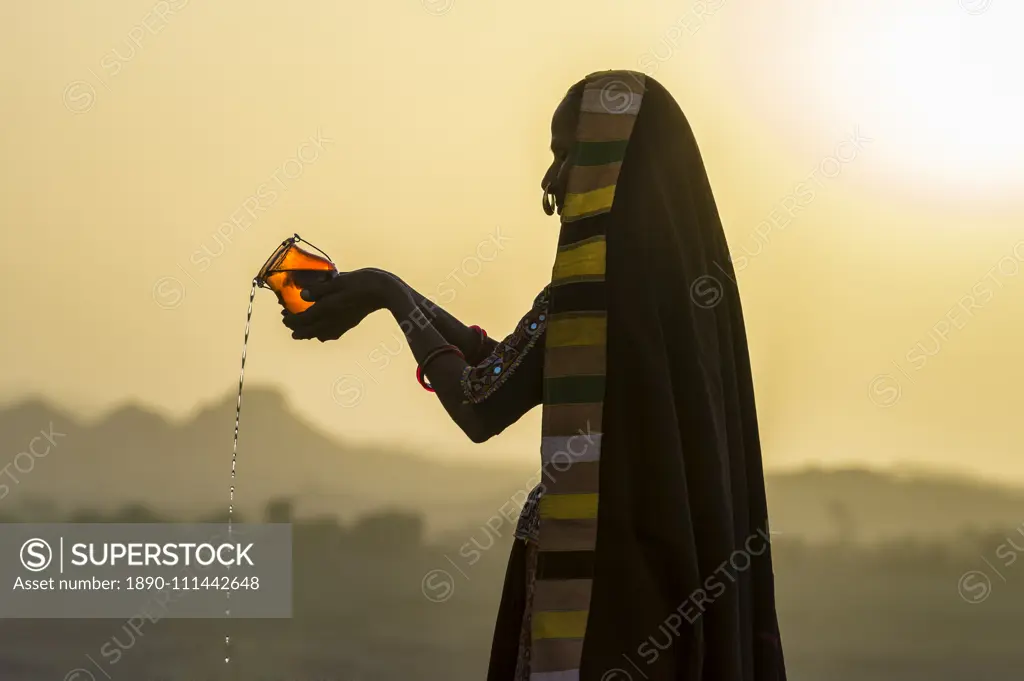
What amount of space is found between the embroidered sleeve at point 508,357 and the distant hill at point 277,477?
3.87 feet

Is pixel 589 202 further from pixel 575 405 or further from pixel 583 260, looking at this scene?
pixel 575 405

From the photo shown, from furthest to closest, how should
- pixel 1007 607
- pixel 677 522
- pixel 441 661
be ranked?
pixel 1007 607, pixel 441 661, pixel 677 522

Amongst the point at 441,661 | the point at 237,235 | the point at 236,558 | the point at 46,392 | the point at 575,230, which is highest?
the point at 237,235

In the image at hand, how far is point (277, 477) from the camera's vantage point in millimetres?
2285

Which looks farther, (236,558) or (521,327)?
(236,558)

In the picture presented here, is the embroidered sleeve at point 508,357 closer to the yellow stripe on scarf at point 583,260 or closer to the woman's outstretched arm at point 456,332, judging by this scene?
the yellow stripe on scarf at point 583,260

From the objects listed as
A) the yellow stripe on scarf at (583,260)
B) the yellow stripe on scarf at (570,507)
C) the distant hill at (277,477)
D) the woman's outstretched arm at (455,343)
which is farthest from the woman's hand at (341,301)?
the distant hill at (277,477)

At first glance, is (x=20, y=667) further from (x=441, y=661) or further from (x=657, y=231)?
(x=657, y=231)

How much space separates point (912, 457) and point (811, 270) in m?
0.53

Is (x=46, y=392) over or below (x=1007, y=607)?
over

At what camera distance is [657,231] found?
1.09 m

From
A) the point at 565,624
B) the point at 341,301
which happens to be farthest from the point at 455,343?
the point at 565,624

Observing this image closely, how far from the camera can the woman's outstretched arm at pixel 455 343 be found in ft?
3.63

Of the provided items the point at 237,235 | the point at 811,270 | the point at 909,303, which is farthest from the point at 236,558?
the point at 909,303
